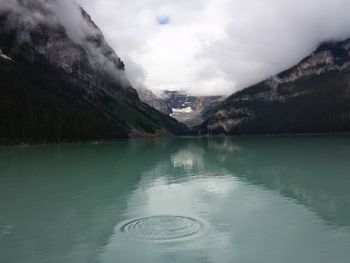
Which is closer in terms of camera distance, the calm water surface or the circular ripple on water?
the calm water surface

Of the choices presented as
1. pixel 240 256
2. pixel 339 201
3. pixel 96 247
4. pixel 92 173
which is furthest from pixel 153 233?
pixel 92 173

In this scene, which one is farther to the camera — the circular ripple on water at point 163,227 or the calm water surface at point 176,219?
the circular ripple on water at point 163,227

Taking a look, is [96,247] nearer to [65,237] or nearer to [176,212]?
[65,237]

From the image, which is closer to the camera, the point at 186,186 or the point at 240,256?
the point at 240,256

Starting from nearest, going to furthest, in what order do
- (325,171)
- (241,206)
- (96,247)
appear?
(96,247), (241,206), (325,171)

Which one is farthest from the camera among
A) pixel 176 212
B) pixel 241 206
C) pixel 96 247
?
pixel 241 206

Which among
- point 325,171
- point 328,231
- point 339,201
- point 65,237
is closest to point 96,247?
point 65,237

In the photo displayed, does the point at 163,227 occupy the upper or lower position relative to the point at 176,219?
lower

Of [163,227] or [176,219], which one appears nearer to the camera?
[163,227]
